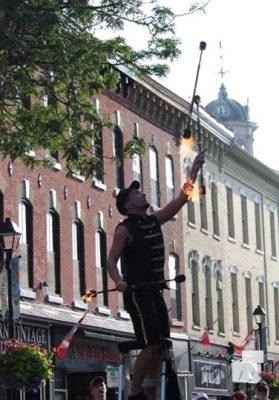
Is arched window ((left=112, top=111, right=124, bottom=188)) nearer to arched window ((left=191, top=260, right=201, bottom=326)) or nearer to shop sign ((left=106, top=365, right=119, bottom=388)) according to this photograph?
arched window ((left=191, top=260, right=201, bottom=326))

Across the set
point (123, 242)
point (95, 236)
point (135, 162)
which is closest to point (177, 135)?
point (135, 162)

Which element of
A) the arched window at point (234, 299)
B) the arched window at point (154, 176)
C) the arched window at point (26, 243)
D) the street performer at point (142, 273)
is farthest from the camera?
the arched window at point (234, 299)

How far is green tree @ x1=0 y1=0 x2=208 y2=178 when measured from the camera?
1762 cm

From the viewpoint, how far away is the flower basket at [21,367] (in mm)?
22125

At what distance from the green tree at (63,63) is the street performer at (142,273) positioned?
834cm

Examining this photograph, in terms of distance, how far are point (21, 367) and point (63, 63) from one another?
21.8 ft

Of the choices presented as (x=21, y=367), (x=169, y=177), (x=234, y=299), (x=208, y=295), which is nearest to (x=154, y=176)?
(x=169, y=177)

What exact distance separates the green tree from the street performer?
8.34 meters

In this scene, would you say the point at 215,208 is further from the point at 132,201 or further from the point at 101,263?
the point at 132,201

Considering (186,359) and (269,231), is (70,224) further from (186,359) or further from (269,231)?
(269,231)

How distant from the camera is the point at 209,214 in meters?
42.7

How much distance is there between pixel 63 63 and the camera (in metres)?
17.9

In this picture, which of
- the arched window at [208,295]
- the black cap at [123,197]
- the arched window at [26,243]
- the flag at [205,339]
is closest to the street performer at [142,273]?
the black cap at [123,197]

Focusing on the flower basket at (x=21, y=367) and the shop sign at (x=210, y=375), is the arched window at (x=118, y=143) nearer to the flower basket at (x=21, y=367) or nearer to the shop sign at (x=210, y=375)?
the shop sign at (x=210, y=375)
